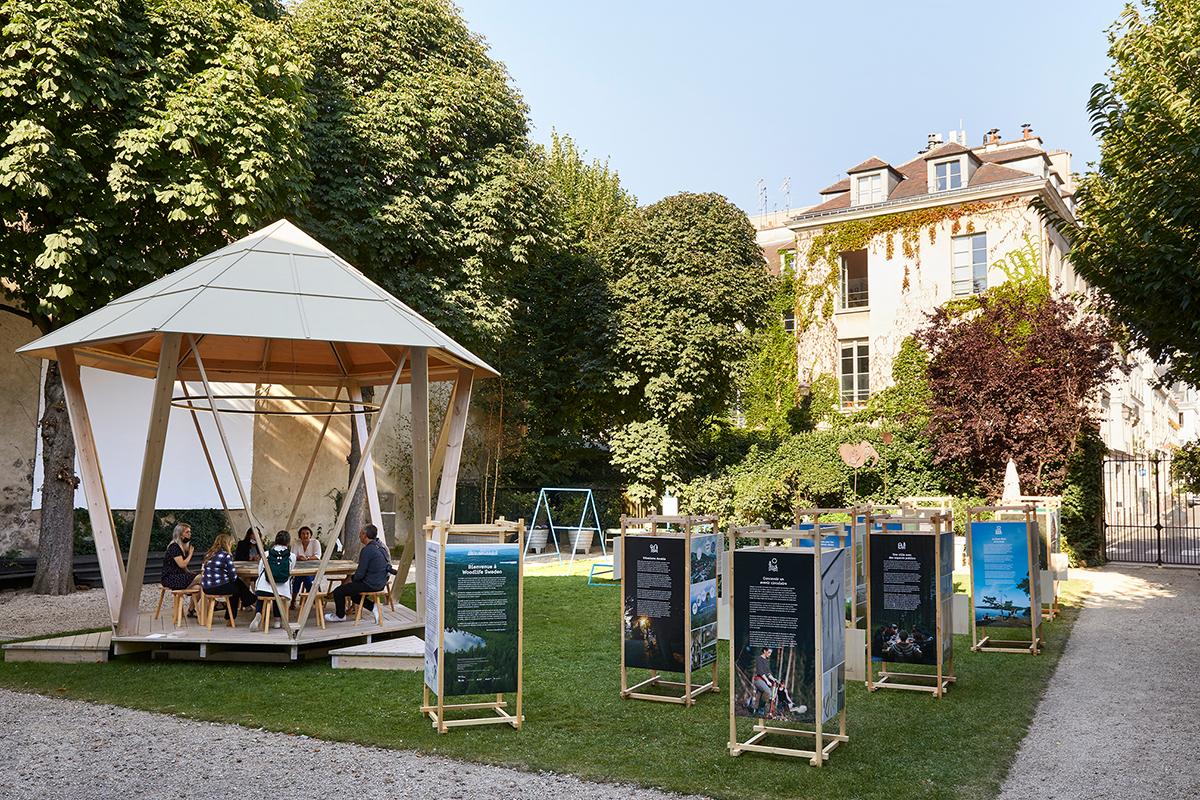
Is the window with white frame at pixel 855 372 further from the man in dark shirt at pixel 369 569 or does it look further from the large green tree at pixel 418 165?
the man in dark shirt at pixel 369 569

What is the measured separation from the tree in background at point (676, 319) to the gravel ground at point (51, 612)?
14294mm

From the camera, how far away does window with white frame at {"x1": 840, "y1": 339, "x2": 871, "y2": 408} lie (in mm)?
32031

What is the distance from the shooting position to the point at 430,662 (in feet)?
26.9

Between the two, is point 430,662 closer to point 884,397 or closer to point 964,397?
point 964,397

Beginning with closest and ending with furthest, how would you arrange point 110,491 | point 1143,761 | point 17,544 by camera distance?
point 1143,761 < point 17,544 < point 110,491

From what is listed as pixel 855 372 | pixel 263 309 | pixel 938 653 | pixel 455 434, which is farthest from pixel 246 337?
pixel 855 372

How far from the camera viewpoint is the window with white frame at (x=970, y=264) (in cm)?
3009

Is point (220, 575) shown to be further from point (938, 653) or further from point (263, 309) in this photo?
point (938, 653)

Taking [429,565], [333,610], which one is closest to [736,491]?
[333,610]

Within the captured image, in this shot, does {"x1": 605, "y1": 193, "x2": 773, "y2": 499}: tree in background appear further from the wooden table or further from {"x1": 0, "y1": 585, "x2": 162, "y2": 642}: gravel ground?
the wooden table

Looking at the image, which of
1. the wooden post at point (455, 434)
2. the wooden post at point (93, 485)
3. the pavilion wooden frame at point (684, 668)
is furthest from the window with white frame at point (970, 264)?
the wooden post at point (93, 485)

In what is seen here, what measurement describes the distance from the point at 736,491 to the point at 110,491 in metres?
15.7

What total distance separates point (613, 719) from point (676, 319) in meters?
19.6

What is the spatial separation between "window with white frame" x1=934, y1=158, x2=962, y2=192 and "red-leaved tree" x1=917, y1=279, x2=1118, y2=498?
8212mm
